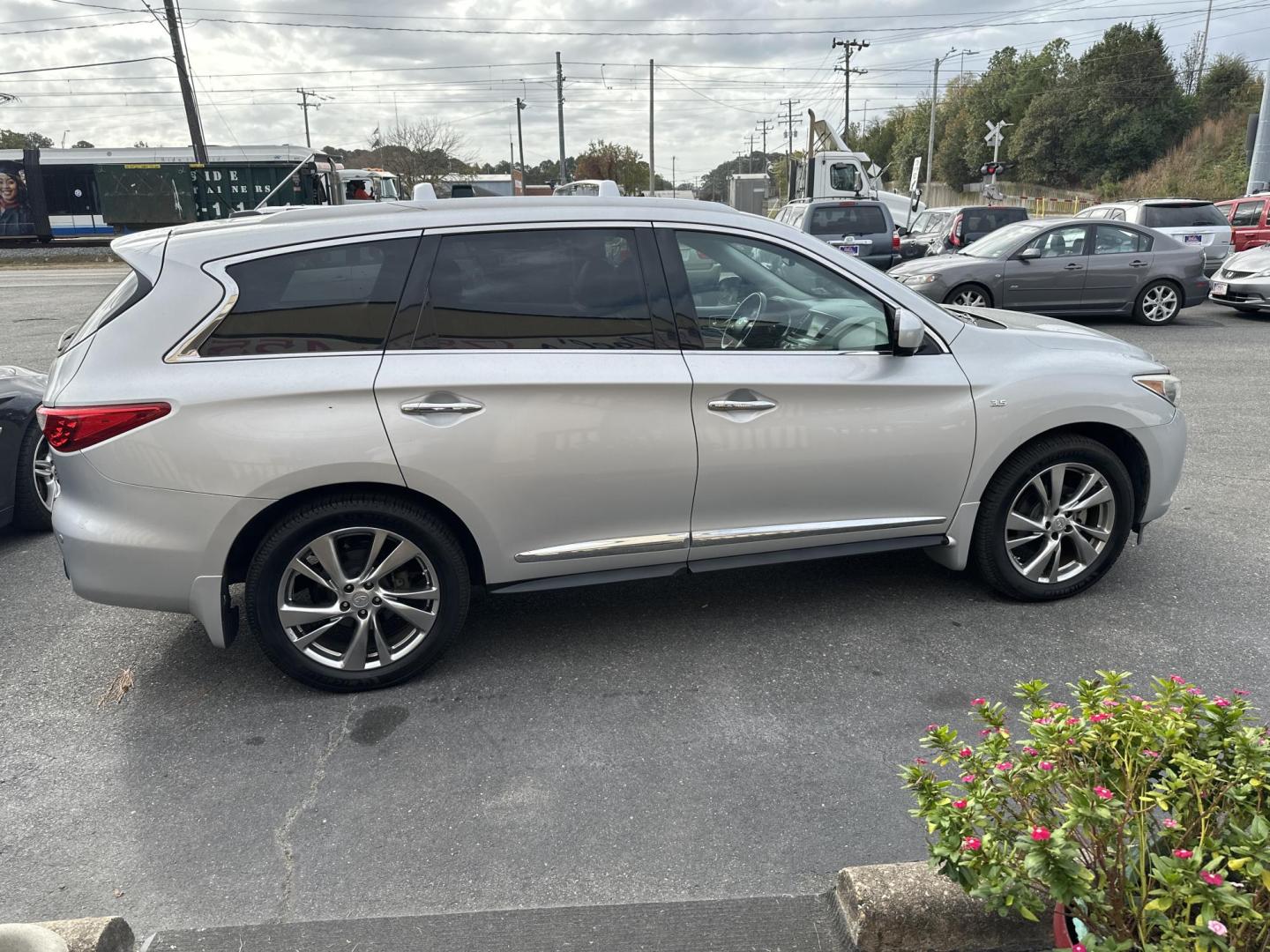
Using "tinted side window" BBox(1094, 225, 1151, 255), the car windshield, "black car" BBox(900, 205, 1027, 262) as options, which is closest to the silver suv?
the car windshield

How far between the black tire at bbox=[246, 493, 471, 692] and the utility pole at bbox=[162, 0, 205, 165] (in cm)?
3032

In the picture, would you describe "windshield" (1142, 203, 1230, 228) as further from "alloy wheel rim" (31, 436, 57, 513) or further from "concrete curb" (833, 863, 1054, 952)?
"concrete curb" (833, 863, 1054, 952)

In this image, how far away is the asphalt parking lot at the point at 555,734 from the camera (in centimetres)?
267

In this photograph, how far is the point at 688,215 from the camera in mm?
3902

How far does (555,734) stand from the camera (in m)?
3.38

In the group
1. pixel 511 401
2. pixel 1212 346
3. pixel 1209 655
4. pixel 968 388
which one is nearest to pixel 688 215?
pixel 511 401

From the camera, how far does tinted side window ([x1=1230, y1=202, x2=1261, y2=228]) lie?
61.5ft

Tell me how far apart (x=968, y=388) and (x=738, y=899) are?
238cm

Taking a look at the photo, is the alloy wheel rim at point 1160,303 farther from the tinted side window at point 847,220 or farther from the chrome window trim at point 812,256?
the chrome window trim at point 812,256

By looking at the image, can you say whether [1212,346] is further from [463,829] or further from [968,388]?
[463,829]

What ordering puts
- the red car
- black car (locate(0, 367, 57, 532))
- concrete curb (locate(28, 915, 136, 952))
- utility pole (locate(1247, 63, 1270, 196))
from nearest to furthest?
concrete curb (locate(28, 915, 136, 952)), black car (locate(0, 367, 57, 532)), the red car, utility pole (locate(1247, 63, 1270, 196))

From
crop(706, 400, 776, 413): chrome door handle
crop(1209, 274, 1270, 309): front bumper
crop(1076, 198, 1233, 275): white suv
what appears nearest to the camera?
crop(706, 400, 776, 413): chrome door handle

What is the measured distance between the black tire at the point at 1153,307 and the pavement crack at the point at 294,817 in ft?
43.1

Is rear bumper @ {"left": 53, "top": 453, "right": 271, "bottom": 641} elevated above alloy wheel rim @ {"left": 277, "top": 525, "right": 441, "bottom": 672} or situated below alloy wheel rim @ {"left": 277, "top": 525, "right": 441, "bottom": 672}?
above
